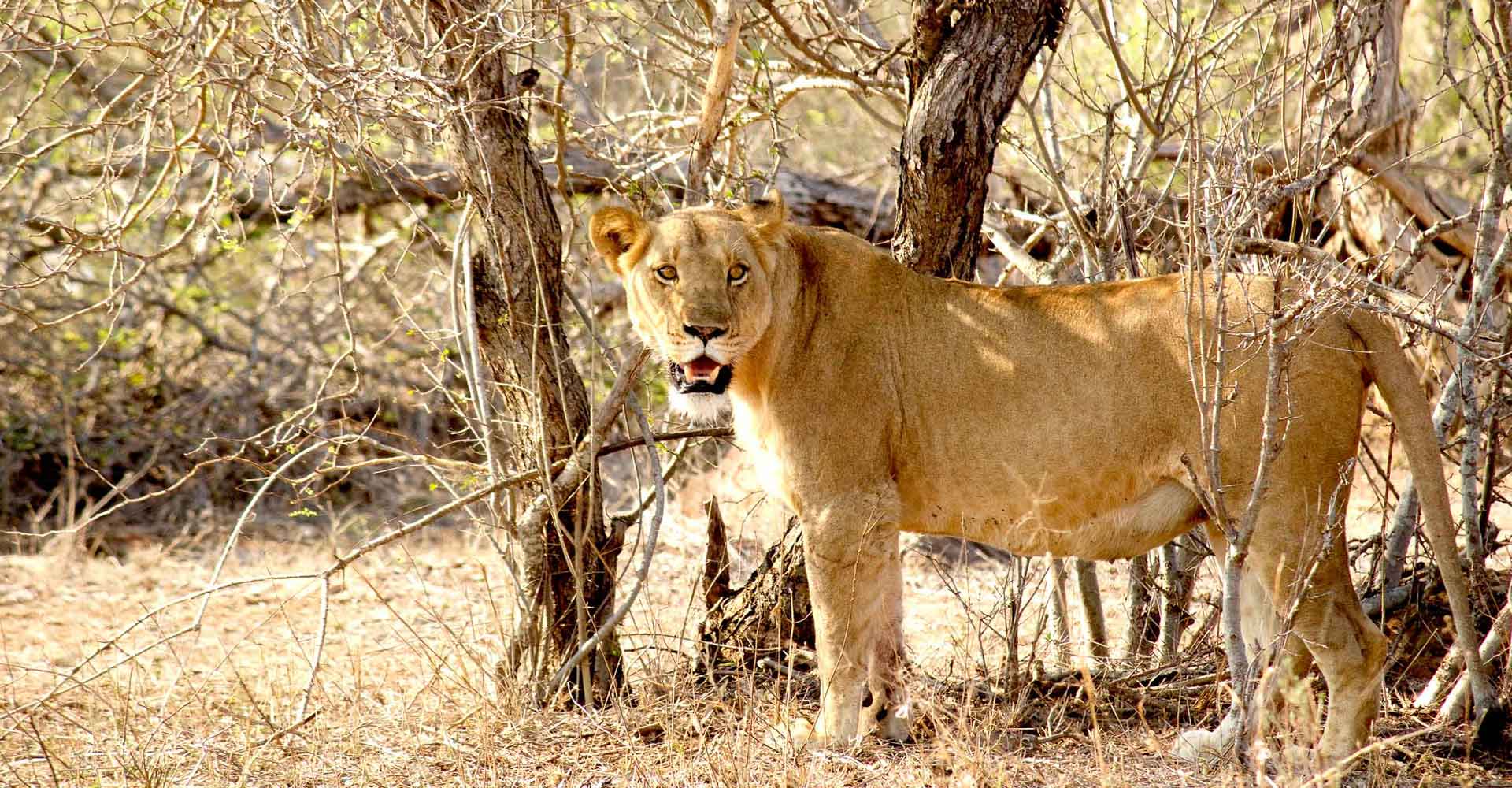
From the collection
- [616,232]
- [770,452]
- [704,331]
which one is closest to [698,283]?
[704,331]

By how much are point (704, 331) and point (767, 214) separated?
553 mm

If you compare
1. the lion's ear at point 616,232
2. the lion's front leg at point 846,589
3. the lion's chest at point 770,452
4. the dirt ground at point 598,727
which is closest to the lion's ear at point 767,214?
the lion's ear at point 616,232

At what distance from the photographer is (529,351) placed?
199 inches

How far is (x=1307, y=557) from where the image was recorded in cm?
401

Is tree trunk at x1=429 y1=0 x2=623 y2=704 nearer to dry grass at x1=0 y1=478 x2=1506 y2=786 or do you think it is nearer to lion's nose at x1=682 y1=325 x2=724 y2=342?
dry grass at x1=0 y1=478 x2=1506 y2=786

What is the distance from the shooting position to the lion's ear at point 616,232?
14.3 feet

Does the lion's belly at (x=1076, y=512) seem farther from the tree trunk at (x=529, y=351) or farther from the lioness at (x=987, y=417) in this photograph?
the tree trunk at (x=529, y=351)

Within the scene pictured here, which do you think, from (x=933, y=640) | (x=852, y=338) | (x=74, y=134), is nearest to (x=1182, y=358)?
(x=852, y=338)

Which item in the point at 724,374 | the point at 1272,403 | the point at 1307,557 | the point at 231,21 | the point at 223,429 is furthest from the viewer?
the point at 223,429

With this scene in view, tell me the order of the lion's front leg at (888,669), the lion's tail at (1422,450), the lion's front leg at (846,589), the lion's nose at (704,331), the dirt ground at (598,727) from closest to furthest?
the lion's tail at (1422,450)
the lion's nose at (704,331)
the dirt ground at (598,727)
the lion's front leg at (846,589)
the lion's front leg at (888,669)

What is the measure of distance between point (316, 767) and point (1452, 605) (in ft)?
11.8

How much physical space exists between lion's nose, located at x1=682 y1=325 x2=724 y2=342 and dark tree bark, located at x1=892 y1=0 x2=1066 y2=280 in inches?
46.6

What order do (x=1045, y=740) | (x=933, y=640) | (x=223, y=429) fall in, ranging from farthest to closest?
(x=223, y=429) → (x=933, y=640) → (x=1045, y=740)

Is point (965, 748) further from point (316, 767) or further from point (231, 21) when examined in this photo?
point (231, 21)
